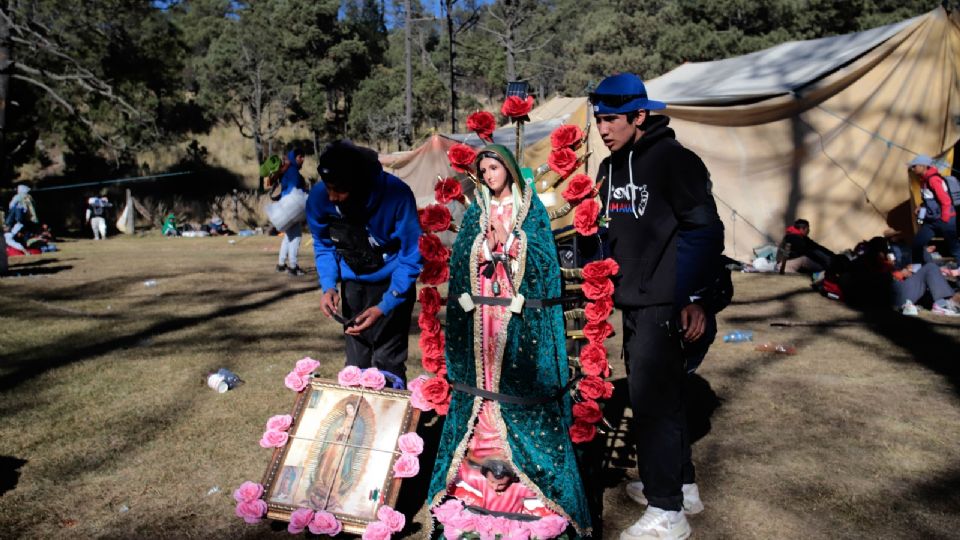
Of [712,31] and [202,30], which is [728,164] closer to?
[712,31]

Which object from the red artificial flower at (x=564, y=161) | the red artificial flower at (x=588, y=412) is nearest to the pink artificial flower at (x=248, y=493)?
the red artificial flower at (x=588, y=412)

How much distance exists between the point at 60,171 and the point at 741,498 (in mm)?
38567

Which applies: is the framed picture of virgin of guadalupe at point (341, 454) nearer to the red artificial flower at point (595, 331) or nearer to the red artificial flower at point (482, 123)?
the red artificial flower at point (595, 331)

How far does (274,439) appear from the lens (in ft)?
13.4

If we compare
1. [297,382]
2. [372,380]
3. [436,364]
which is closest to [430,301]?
[436,364]

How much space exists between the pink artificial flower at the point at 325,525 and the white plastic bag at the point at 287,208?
8106mm

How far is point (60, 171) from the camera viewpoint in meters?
35.0

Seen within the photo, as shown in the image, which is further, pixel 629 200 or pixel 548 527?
pixel 629 200

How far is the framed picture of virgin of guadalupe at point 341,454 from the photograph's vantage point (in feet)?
12.7

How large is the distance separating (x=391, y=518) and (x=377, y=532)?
0.34 feet

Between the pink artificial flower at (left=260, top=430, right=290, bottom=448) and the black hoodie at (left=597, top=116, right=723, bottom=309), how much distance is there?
2067mm

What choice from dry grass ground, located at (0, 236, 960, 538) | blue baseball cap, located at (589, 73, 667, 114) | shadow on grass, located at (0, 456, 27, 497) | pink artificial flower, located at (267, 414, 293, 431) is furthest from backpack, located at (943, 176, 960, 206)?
shadow on grass, located at (0, 456, 27, 497)

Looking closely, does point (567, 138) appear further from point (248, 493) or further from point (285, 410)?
point (285, 410)

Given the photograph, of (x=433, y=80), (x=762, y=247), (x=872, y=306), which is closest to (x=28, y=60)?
(x=433, y=80)
